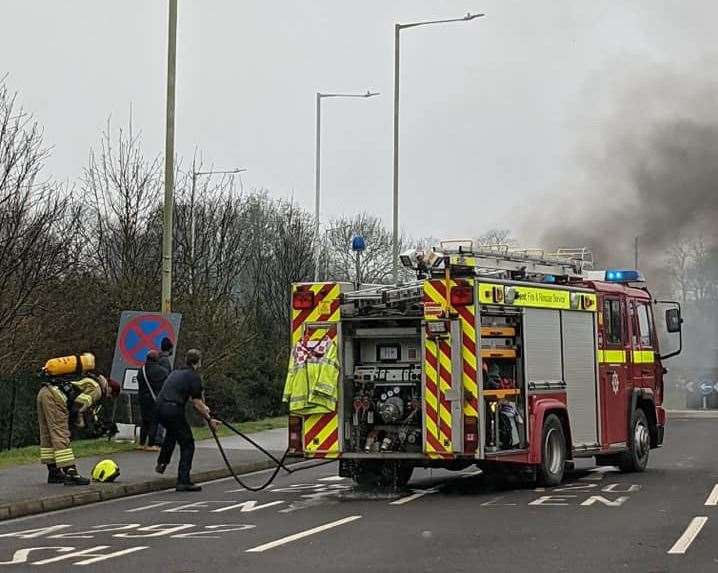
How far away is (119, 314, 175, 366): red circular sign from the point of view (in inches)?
800

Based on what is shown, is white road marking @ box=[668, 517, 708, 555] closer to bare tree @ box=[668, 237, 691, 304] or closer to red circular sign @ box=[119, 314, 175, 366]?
red circular sign @ box=[119, 314, 175, 366]

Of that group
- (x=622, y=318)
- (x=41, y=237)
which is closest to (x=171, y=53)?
(x=41, y=237)

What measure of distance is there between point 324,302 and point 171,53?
7.06 m

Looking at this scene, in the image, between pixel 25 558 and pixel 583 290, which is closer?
pixel 25 558

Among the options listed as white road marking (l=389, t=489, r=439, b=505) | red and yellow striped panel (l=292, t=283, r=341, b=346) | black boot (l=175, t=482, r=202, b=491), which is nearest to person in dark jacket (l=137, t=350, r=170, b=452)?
black boot (l=175, t=482, r=202, b=491)

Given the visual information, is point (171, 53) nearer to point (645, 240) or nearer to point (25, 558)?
point (25, 558)

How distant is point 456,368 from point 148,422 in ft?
25.5

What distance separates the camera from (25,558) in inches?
413

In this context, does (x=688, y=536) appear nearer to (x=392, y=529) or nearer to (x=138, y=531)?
(x=392, y=529)

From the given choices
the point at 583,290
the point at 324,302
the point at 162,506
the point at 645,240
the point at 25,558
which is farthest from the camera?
the point at 645,240

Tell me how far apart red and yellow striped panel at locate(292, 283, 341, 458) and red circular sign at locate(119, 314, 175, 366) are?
210 inches

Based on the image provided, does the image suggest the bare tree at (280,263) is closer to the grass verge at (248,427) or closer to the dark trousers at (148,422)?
the grass verge at (248,427)

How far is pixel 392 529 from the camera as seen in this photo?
1187cm

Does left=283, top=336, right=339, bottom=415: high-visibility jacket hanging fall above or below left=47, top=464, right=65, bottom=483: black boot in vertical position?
above
